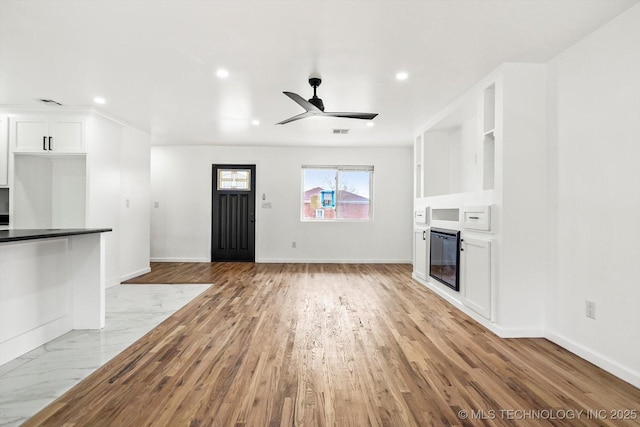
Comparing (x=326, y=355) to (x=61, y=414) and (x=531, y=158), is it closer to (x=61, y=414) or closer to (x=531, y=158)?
(x=61, y=414)

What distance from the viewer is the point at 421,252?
4871mm

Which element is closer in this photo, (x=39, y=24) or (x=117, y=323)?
(x=39, y=24)

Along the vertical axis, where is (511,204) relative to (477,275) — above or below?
above

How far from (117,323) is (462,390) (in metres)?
3.05

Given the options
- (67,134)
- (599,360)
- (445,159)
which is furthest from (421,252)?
(67,134)

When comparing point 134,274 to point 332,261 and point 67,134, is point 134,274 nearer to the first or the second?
point 67,134

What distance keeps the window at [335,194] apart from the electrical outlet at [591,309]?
15.3 feet

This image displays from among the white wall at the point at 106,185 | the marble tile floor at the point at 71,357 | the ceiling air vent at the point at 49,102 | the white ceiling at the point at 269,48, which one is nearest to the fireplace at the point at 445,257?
the white ceiling at the point at 269,48

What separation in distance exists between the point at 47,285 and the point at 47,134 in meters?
2.66

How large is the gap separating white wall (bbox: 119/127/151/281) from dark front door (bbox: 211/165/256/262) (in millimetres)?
1450

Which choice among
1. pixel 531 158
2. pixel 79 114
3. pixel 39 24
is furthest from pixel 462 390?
pixel 79 114

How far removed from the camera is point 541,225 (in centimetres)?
279

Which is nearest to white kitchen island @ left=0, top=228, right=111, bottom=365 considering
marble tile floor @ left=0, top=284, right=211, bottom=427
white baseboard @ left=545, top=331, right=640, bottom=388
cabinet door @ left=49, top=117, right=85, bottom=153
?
marble tile floor @ left=0, top=284, right=211, bottom=427

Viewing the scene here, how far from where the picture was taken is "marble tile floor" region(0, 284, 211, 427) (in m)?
1.75
